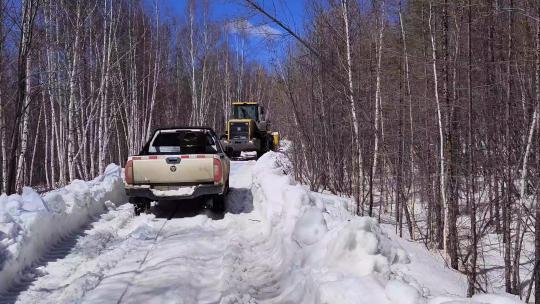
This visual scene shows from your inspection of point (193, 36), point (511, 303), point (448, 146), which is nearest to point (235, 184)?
point (448, 146)

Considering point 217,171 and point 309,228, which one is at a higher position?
point 217,171

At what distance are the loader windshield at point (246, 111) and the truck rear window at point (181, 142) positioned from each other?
18.6m

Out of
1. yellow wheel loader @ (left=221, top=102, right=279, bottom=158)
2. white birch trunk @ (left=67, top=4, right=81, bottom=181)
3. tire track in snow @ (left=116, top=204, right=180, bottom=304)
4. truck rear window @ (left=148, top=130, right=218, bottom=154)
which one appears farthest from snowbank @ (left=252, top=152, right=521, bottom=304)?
yellow wheel loader @ (left=221, top=102, right=279, bottom=158)

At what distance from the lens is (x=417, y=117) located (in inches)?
469

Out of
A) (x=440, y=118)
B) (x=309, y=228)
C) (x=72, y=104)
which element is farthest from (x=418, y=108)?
(x=72, y=104)

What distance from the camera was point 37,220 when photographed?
20.3 ft

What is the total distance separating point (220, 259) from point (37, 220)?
2.50m

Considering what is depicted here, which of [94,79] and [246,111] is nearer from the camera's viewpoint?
[94,79]

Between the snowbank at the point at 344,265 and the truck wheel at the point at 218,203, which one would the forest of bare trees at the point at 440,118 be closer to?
the snowbank at the point at 344,265

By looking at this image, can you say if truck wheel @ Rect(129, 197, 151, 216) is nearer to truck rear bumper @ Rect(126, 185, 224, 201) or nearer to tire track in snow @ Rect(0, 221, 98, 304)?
truck rear bumper @ Rect(126, 185, 224, 201)

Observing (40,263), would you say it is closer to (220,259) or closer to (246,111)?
(220,259)

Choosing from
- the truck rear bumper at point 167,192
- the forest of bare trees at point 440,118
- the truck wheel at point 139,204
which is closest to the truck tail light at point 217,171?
the truck rear bumper at point 167,192

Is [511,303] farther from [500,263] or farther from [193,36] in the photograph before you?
[193,36]

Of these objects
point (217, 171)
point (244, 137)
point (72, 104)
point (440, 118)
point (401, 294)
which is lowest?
point (401, 294)
